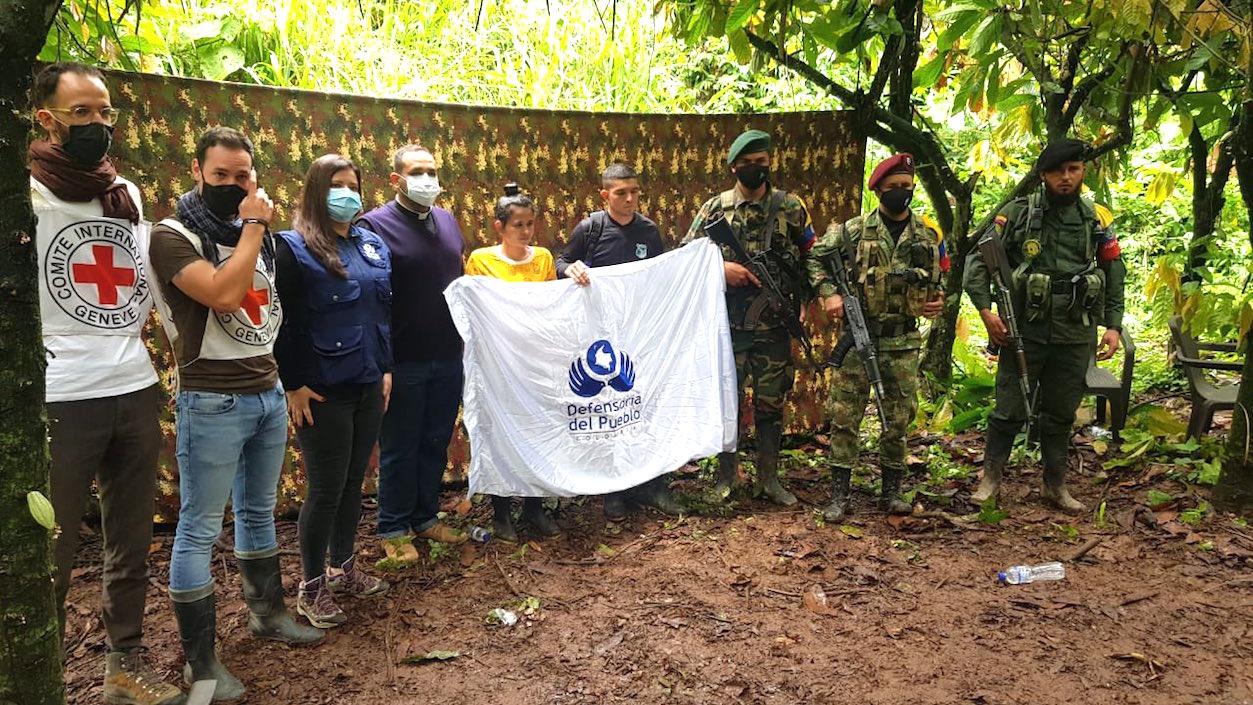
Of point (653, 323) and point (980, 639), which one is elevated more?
point (653, 323)

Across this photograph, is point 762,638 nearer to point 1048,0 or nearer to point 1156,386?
point 1048,0

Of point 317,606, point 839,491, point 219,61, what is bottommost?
point 317,606

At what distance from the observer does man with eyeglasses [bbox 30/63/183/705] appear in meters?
2.27

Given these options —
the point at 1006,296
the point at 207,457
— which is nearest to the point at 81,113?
the point at 207,457

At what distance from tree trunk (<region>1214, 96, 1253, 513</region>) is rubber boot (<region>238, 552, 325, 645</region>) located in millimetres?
4433

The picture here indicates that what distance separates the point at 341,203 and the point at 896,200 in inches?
106

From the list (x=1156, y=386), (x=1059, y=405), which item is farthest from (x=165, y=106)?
(x=1156, y=386)

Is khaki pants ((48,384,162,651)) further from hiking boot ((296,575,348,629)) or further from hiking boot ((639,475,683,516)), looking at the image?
hiking boot ((639,475,683,516))

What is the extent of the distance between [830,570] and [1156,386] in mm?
4729

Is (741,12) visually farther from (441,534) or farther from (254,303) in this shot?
(441,534)

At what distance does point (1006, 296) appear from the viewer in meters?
4.21

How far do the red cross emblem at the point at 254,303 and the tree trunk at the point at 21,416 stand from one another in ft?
4.24

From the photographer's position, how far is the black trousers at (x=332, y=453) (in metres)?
3.07

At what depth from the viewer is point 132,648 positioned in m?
2.62
